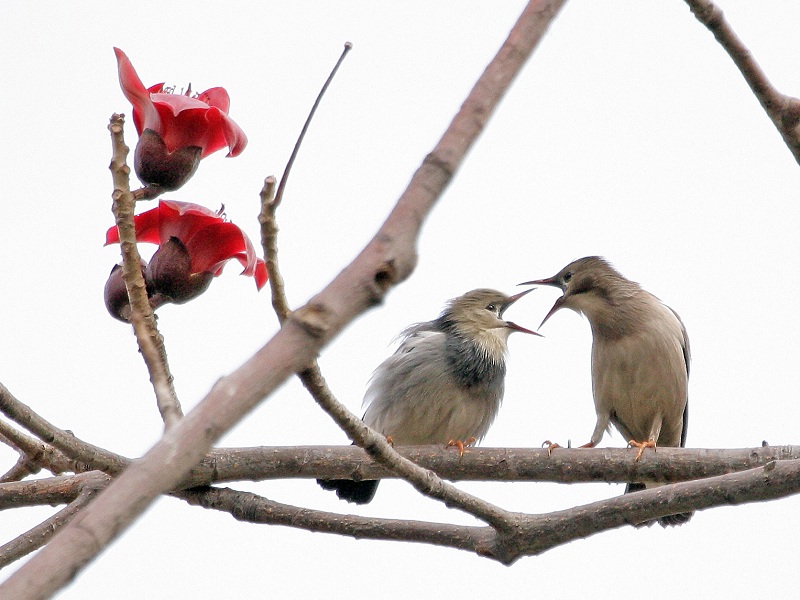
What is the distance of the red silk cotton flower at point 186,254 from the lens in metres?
2.68

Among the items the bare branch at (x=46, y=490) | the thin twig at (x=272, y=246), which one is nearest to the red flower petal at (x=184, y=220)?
the thin twig at (x=272, y=246)

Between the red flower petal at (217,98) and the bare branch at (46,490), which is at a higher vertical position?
the red flower petal at (217,98)

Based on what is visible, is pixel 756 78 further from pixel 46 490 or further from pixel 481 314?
pixel 481 314

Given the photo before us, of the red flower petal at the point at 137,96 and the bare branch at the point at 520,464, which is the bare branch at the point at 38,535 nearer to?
the bare branch at the point at 520,464

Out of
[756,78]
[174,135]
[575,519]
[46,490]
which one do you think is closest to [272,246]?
[174,135]

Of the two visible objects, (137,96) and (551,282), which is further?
(551,282)

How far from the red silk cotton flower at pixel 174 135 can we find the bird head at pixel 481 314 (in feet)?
14.1

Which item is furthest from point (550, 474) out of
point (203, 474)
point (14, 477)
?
point (14, 477)

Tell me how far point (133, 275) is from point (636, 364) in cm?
409

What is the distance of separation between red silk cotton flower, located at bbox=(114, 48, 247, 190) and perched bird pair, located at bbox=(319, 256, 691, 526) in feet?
11.3

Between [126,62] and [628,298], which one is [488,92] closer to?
[126,62]

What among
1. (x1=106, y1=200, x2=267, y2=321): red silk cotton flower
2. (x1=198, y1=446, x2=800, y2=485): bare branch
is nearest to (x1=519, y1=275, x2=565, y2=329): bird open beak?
(x1=198, y1=446, x2=800, y2=485): bare branch

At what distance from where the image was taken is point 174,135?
8.51ft

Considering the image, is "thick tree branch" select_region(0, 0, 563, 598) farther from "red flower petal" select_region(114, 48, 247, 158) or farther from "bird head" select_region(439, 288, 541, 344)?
"bird head" select_region(439, 288, 541, 344)
